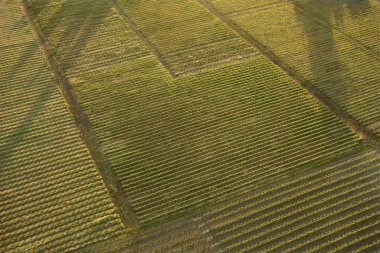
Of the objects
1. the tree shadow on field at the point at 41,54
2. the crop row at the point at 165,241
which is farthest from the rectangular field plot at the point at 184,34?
the crop row at the point at 165,241

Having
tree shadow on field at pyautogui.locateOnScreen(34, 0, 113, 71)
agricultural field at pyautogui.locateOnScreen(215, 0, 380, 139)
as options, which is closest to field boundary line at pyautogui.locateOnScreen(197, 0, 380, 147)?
agricultural field at pyautogui.locateOnScreen(215, 0, 380, 139)

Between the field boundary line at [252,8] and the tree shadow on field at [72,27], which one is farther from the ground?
the field boundary line at [252,8]

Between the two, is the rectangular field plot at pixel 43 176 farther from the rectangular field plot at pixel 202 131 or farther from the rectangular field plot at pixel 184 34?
the rectangular field plot at pixel 184 34

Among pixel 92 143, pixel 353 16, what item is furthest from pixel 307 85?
pixel 92 143

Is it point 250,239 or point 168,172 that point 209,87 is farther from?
point 250,239

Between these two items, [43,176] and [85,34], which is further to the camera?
[85,34]

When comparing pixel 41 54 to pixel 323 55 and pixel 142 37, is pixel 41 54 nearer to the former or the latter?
pixel 142 37

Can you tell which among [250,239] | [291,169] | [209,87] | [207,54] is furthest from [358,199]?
[207,54]
